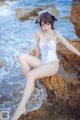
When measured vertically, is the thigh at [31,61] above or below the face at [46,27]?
below

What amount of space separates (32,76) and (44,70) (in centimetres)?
21

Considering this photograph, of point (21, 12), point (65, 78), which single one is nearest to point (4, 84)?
point (65, 78)

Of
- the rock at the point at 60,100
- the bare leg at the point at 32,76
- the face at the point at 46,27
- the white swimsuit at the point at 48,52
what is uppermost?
the face at the point at 46,27

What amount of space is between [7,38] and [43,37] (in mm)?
3211

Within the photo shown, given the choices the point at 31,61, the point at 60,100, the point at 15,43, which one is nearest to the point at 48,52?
the point at 31,61

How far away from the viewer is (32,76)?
11.5 ft

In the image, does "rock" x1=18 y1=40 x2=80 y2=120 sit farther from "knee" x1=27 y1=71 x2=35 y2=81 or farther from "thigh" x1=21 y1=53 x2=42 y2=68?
"knee" x1=27 y1=71 x2=35 y2=81

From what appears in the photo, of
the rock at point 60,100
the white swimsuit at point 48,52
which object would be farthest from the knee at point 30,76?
the rock at point 60,100

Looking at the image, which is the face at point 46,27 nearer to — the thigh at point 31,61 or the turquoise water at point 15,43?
the thigh at point 31,61

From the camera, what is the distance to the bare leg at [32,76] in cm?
339

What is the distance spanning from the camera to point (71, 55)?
5156 millimetres

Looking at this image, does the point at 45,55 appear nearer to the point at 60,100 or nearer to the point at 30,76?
the point at 30,76

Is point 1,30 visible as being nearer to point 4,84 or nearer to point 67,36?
point 67,36

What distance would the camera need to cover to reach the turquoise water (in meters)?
4.24
